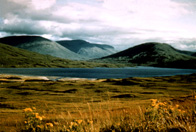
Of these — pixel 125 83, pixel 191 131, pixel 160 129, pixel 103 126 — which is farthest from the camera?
pixel 125 83

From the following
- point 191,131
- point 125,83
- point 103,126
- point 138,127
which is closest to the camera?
point 191,131

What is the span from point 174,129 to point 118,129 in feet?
6.52

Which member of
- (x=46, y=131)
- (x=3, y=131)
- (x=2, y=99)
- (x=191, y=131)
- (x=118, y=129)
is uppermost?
(x=191, y=131)

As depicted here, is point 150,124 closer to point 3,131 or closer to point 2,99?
point 3,131

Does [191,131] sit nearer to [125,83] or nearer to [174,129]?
[174,129]

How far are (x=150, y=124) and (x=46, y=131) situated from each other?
424cm

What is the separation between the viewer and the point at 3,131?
524 inches

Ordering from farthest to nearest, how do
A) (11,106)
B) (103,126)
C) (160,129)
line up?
1. (11,106)
2. (103,126)
3. (160,129)

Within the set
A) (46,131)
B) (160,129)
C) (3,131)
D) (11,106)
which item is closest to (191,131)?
(160,129)

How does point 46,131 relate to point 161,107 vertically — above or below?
below

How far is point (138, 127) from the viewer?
6906 mm

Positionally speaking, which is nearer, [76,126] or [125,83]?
[76,126]

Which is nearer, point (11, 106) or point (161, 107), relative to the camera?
point (161, 107)

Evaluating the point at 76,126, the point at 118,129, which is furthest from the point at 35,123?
the point at 118,129
